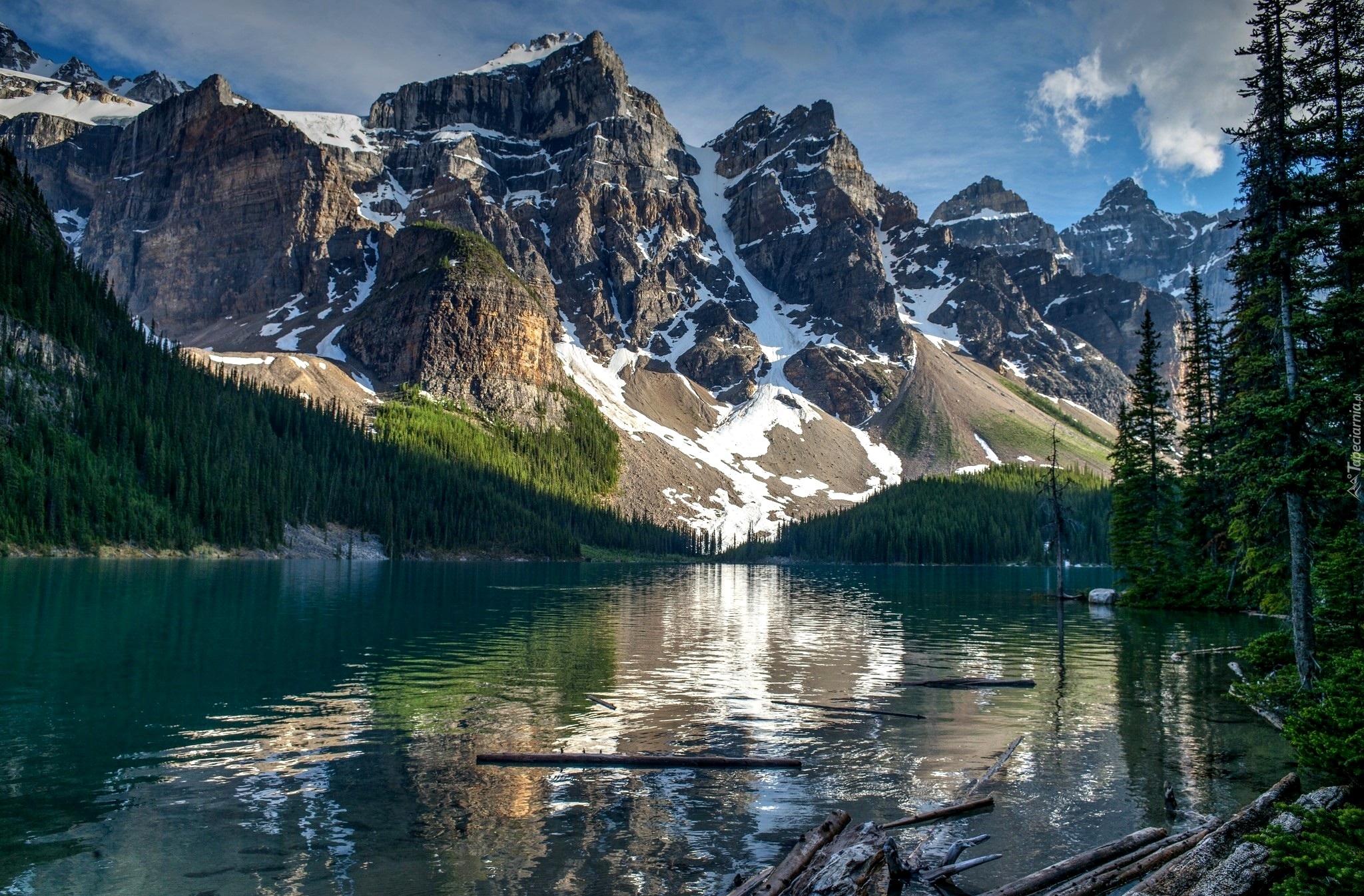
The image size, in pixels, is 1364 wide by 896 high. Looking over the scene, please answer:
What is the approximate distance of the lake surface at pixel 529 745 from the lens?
15.6 metres

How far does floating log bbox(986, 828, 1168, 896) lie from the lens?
12180 mm

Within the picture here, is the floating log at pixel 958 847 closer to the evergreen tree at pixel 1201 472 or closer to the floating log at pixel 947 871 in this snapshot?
the floating log at pixel 947 871

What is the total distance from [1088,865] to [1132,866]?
0.79 metres

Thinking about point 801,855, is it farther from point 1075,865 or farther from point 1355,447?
point 1355,447

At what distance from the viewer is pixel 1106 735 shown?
1026 inches

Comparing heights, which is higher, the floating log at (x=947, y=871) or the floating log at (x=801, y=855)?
the floating log at (x=801, y=855)

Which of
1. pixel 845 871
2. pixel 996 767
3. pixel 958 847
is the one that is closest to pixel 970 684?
pixel 996 767

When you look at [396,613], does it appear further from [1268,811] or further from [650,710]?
[1268,811]

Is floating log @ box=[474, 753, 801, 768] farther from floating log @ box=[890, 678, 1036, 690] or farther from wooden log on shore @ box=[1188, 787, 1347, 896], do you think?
floating log @ box=[890, 678, 1036, 690]

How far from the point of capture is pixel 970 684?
34.9m

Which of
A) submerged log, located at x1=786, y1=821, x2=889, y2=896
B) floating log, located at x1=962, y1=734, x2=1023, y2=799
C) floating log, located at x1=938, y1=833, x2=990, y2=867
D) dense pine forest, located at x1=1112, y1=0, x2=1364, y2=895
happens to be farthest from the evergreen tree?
submerged log, located at x1=786, y1=821, x2=889, y2=896

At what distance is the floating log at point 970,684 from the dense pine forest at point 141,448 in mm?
114788

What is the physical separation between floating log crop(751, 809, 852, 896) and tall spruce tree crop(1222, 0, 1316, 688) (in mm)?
17586

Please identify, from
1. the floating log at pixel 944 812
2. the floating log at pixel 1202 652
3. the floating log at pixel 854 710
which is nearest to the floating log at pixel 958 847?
the floating log at pixel 944 812
